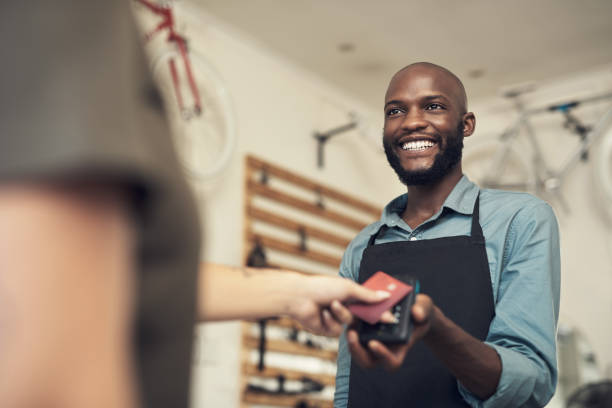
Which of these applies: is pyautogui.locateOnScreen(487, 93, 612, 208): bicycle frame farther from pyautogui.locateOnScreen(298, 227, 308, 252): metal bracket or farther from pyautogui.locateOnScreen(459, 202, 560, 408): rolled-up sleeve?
pyautogui.locateOnScreen(459, 202, 560, 408): rolled-up sleeve

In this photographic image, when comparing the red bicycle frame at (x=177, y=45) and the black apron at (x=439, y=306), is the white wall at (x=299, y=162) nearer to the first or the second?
the red bicycle frame at (x=177, y=45)

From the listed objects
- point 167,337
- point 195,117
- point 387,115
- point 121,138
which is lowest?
point 167,337

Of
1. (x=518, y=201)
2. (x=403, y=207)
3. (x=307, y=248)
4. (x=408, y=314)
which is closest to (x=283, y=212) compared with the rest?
(x=307, y=248)

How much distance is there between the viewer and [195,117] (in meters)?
4.29

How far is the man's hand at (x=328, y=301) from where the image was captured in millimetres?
919

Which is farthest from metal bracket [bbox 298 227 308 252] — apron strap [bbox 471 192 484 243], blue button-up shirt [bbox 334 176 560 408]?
apron strap [bbox 471 192 484 243]

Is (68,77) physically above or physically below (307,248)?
below

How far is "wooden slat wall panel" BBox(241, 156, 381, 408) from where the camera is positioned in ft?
14.0

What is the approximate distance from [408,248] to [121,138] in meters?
1.27

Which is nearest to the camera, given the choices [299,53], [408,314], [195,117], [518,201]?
[408,314]

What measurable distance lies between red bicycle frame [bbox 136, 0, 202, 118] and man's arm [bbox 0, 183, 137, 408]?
3633mm

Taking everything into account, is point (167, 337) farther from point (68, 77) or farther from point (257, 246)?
point (257, 246)

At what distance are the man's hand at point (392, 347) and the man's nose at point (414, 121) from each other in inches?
29.5

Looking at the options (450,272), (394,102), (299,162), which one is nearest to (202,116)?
(299,162)
